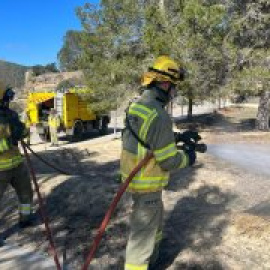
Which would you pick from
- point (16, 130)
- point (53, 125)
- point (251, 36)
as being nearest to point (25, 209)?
point (16, 130)

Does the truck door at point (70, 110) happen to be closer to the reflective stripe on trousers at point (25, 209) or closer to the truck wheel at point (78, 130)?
the truck wheel at point (78, 130)

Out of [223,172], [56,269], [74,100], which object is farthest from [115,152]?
[56,269]

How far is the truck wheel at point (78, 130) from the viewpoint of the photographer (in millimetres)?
18331

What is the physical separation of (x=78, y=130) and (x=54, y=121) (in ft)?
6.36

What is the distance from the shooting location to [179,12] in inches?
556

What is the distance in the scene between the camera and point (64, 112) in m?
18.0

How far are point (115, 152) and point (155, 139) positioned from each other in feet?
30.4

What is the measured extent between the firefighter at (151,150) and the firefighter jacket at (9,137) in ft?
6.50

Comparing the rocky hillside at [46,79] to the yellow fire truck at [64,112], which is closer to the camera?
the yellow fire truck at [64,112]

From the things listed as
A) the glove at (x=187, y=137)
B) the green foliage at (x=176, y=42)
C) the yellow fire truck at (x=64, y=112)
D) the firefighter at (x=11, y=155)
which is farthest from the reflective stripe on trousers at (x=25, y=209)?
the yellow fire truck at (x=64, y=112)

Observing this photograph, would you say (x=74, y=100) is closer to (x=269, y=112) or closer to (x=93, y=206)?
(x=269, y=112)

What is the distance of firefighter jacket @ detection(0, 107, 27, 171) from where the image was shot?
4.91 meters

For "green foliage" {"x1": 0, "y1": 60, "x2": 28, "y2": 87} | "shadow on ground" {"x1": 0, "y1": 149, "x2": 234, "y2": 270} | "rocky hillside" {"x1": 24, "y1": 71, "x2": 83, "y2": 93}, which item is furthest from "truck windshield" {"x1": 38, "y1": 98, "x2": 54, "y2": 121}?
"rocky hillside" {"x1": 24, "y1": 71, "x2": 83, "y2": 93}

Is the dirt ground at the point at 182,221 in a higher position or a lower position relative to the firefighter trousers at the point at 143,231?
lower
